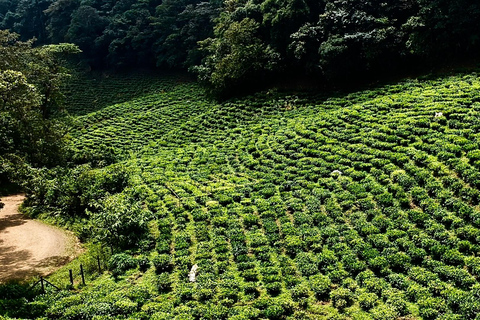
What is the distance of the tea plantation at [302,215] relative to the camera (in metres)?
13.4

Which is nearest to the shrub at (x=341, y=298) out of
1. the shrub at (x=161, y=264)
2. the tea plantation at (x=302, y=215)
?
the tea plantation at (x=302, y=215)

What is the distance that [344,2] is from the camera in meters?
33.4

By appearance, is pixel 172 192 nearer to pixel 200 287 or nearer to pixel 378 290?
pixel 200 287

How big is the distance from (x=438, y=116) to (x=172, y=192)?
56.1 feet

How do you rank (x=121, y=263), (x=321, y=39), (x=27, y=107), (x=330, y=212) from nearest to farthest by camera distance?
(x=121, y=263) < (x=330, y=212) < (x=27, y=107) < (x=321, y=39)

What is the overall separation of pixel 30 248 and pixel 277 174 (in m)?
14.9

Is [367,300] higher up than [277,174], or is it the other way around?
[277,174]

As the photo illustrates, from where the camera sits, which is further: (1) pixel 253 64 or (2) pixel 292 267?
(1) pixel 253 64

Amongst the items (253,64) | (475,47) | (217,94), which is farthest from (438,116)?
(217,94)

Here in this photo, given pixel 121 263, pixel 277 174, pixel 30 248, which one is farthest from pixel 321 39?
pixel 30 248

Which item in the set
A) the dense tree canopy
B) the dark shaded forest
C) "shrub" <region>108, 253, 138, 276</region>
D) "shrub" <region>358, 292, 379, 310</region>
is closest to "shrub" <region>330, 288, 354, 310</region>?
"shrub" <region>358, 292, 379, 310</region>

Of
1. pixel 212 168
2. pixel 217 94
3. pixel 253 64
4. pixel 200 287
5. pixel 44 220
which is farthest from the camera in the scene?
pixel 217 94

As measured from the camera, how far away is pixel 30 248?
20391 millimetres

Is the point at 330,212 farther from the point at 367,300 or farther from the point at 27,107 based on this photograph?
the point at 27,107
